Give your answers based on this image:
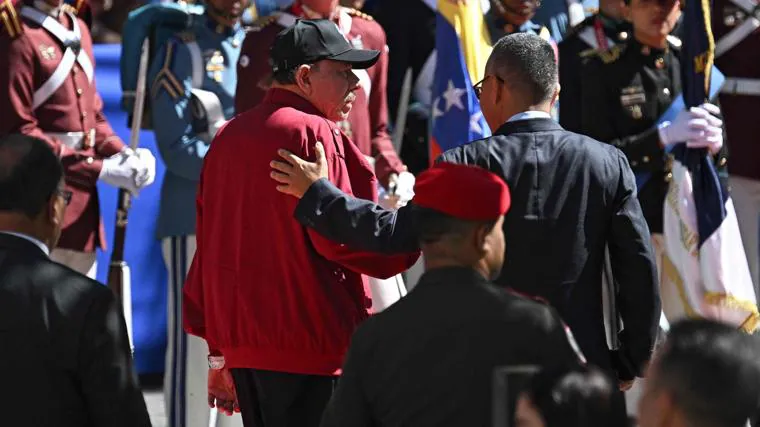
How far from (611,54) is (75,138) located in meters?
2.45

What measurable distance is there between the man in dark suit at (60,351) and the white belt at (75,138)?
3.05 metres

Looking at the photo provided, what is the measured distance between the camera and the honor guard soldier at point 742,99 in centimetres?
786

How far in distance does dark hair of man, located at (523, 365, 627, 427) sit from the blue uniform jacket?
402cm

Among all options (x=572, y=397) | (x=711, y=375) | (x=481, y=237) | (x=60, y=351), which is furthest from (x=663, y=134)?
(x=711, y=375)

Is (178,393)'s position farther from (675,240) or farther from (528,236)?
(528,236)

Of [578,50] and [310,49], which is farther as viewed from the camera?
[578,50]

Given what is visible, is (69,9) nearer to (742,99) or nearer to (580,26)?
(580,26)

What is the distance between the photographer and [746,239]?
323 inches

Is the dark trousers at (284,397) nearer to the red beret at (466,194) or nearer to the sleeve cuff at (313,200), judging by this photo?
the sleeve cuff at (313,200)

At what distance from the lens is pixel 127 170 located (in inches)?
283

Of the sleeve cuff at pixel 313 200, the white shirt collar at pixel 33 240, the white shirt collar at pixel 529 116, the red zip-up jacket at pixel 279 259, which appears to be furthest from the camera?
the red zip-up jacket at pixel 279 259

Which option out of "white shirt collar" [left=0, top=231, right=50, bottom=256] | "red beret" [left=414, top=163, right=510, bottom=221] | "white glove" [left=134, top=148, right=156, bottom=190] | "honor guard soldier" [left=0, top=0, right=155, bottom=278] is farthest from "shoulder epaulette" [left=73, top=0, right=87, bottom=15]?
"red beret" [left=414, top=163, right=510, bottom=221]

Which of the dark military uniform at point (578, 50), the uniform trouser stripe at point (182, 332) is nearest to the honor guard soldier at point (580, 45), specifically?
the dark military uniform at point (578, 50)

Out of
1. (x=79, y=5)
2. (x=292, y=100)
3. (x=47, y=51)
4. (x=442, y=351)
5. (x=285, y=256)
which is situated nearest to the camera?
(x=442, y=351)
